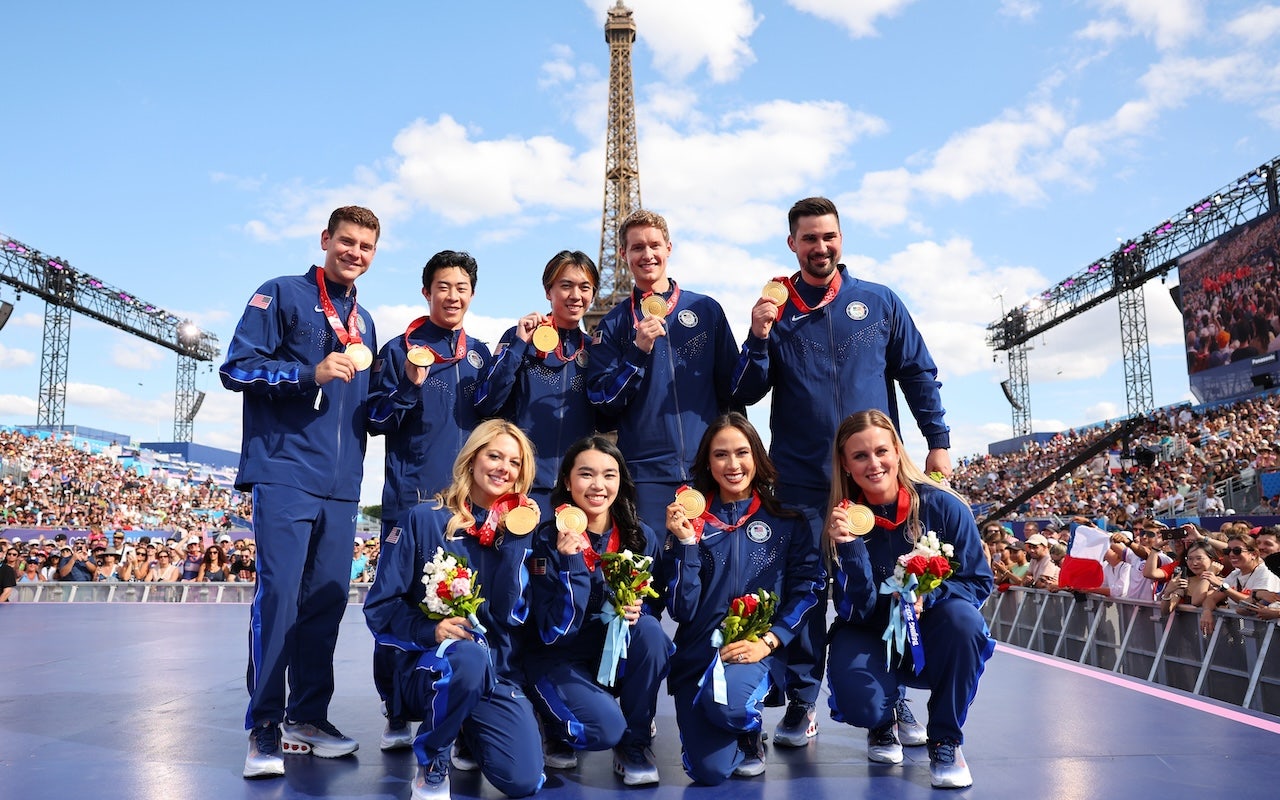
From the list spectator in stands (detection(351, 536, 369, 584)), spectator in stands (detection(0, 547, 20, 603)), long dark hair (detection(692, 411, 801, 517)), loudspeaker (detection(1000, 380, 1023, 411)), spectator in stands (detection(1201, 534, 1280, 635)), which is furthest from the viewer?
loudspeaker (detection(1000, 380, 1023, 411))

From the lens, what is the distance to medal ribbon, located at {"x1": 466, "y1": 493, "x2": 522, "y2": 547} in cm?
324

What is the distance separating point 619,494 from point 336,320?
4.60 feet

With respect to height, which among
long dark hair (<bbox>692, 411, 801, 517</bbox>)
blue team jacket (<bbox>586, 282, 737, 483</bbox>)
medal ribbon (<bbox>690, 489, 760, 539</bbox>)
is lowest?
medal ribbon (<bbox>690, 489, 760, 539</bbox>)

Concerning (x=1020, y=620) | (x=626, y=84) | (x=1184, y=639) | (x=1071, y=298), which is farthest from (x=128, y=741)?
(x=626, y=84)

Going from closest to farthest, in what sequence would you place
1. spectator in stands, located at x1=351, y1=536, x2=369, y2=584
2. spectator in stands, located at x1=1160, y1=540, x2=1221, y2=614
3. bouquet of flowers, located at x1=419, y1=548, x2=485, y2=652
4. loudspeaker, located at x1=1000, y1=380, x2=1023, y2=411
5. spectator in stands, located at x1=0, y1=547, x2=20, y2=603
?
bouquet of flowers, located at x1=419, y1=548, x2=485, y2=652
spectator in stands, located at x1=1160, y1=540, x2=1221, y2=614
spectator in stands, located at x1=0, y1=547, x2=20, y2=603
spectator in stands, located at x1=351, y1=536, x2=369, y2=584
loudspeaker, located at x1=1000, y1=380, x2=1023, y2=411

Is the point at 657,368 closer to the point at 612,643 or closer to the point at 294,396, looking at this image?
the point at 612,643

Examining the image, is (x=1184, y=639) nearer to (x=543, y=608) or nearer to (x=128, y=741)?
(x=543, y=608)

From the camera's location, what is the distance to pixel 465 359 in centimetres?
400

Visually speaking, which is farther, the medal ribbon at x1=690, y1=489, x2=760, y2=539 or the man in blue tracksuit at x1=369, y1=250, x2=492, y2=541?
the man in blue tracksuit at x1=369, y1=250, x2=492, y2=541

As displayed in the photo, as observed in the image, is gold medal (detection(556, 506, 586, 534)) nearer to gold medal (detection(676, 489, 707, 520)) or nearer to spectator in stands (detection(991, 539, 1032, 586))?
gold medal (detection(676, 489, 707, 520))

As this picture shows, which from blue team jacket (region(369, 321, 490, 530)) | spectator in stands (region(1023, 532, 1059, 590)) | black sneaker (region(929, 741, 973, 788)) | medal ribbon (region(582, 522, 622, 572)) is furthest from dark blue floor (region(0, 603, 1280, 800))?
spectator in stands (region(1023, 532, 1059, 590))

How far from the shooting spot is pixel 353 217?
3.72 metres

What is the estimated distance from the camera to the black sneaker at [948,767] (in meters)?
2.90

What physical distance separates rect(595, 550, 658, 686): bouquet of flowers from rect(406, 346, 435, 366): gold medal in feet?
3.69
